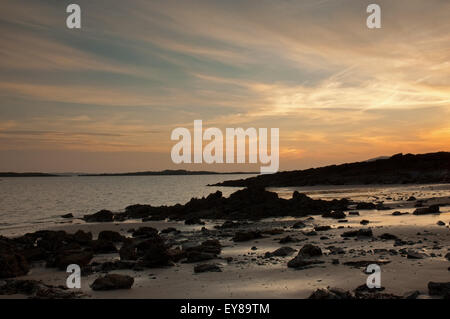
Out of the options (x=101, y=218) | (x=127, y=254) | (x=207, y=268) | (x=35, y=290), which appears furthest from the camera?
(x=101, y=218)

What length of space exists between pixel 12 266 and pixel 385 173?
89508 mm

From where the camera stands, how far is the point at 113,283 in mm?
11352

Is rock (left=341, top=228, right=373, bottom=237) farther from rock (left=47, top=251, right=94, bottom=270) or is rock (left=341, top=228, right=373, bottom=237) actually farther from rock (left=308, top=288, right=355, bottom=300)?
rock (left=47, top=251, right=94, bottom=270)

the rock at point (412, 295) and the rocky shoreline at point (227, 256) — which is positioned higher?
the rock at point (412, 295)

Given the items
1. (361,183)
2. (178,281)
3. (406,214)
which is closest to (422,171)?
(361,183)

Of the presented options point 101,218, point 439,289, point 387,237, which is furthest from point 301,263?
point 101,218

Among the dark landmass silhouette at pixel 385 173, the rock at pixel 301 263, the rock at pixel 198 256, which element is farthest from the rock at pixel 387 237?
the dark landmass silhouette at pixel 385 173

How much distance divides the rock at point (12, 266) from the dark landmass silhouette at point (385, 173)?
230 feet

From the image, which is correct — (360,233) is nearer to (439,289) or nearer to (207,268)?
(207,268)

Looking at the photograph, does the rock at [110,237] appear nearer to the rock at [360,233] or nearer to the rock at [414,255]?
the rock at [360,233]

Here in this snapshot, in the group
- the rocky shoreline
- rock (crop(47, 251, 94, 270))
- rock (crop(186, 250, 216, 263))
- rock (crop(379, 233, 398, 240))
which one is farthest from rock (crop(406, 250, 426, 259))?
rock (crop(47, 251, 94, 270))

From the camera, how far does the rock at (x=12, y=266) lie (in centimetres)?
1401

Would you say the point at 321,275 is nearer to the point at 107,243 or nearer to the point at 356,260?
the point at 356,260
